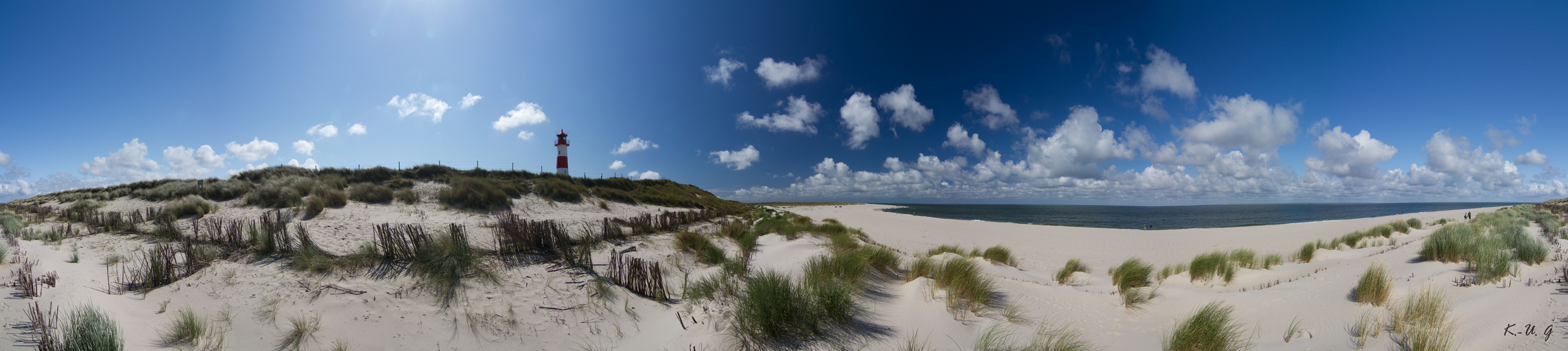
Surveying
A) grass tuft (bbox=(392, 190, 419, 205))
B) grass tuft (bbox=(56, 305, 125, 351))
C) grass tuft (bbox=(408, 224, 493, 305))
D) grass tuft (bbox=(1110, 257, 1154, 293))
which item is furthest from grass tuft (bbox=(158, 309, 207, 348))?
grass tuft (bbox=(392, 190, 419, 205))

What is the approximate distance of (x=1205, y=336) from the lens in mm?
3939

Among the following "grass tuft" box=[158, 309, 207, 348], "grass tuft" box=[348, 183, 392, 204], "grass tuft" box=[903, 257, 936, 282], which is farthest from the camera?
"grass tuft" box=[348, 183, 392, 204]

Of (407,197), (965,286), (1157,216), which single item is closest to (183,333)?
(965,286)

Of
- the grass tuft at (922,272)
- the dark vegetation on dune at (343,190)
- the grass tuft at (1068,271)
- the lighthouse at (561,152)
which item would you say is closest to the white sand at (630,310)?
the grass tuft at (922,272)

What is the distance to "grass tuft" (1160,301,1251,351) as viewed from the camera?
3895 mm

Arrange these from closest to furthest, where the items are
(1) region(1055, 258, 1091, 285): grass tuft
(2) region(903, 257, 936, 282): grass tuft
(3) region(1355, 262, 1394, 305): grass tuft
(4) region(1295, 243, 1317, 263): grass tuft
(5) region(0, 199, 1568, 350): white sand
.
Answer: (5) region(0, 199, 1568, 350): white sand, (3) region(1355, 262, 1394, 305): grass tuft, (2) region(903, 257, 936, 282): grass tuft, (1) region(1055, 258, 1091, 285): grass tuft, (4) region(1295, 243, 1317, 263): grass tuft

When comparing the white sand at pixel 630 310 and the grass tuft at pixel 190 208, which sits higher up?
the grass tuft at pixel 190 208

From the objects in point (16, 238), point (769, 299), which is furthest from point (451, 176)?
point (769, 299)

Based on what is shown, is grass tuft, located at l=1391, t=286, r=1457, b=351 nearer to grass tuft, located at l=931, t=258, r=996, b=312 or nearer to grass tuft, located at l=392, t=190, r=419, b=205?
grass tuft, located at l=931, t=258, r=996, b=312

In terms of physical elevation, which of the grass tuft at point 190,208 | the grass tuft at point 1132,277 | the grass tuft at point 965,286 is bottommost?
the grass tuft at point 1132,277

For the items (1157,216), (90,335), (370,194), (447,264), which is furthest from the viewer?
(1157,216)

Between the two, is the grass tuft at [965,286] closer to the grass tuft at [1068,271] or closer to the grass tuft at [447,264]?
the grass tuft at [1068,271]

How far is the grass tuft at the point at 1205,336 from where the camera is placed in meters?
3.89

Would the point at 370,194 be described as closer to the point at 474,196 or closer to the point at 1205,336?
the point at 474,196
